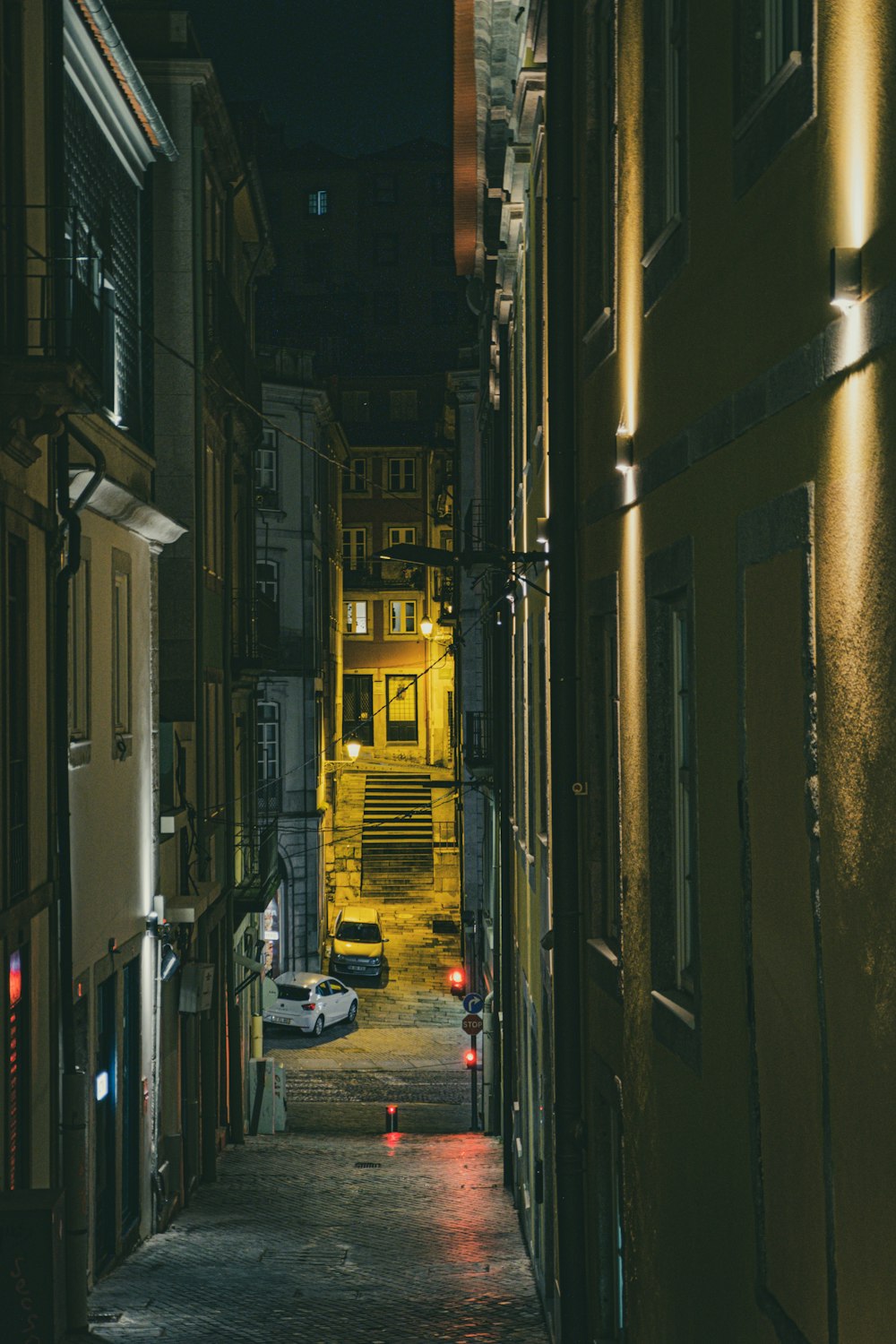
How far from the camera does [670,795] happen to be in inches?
308

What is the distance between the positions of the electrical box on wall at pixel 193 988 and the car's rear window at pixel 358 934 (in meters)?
21.4

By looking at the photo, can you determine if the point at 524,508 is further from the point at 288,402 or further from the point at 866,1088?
the point at 288,402

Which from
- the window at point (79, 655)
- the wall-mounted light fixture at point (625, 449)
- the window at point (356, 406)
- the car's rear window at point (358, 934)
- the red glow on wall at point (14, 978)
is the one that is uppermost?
the window at point (356, 406)

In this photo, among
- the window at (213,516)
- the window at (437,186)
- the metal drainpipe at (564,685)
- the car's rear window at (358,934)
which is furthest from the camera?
the window at (437,186)

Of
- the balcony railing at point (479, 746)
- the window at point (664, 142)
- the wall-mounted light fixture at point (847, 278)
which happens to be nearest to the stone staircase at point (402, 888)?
the balcony railing at point (479, 746)

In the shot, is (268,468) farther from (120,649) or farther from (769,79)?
(769,79)

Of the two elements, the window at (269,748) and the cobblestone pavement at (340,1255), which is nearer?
the cobblestone pavement at (340,1255)

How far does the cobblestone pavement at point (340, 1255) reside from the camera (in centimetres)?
1489

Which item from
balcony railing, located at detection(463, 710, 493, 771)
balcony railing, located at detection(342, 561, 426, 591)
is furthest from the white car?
balcony railing, located at detection(342, 561, 426, 591)

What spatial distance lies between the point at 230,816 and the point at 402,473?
139 feet

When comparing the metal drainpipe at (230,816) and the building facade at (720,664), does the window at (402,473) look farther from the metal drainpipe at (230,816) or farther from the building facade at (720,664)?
the building facade at (720,664)

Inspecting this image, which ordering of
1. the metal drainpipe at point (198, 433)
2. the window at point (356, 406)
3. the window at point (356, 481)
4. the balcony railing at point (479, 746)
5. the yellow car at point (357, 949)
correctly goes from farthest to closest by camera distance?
1. the window at point (356, 406)
2. the window at point (356, 481)
3. the yellow car at point (357, 949)
4. the balcony railing at point (479, 746)
5. the metal drainpipe at point (198, 433)

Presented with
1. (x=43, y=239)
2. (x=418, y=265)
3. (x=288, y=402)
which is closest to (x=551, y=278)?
(x=43, y=239)

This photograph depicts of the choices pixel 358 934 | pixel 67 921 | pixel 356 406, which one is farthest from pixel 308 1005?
pixel 356 406
